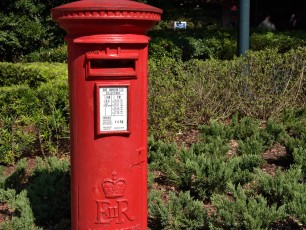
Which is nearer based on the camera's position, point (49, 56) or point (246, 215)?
point (246, 215)

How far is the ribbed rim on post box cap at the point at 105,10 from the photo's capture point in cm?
306

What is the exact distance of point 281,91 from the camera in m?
6.64

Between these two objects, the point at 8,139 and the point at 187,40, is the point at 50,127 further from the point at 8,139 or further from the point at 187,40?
the point at 187,40

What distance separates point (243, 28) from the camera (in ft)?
26.4

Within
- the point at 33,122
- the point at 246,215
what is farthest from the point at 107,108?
the point at 33,122

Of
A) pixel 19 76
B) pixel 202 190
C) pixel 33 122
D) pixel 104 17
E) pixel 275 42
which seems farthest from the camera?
pixel 275 42

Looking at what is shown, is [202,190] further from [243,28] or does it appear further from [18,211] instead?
[243,28]

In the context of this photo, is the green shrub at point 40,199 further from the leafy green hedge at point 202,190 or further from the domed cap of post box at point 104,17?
the domed cap of post box at point 104,17

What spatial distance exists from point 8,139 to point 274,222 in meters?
2.92

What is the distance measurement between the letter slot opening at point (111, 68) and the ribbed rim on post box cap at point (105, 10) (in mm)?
265

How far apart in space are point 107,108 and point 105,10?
58 cm

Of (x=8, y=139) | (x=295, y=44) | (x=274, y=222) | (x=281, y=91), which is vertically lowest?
(x=274, y=222)

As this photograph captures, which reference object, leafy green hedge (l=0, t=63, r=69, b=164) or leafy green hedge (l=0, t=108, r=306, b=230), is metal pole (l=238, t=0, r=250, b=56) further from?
leafy green hedge (l=0, t=63, r=69, b=164)

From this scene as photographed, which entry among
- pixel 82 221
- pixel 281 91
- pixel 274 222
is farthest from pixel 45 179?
pixel 281 91
